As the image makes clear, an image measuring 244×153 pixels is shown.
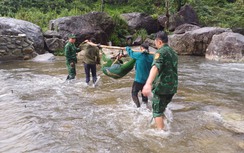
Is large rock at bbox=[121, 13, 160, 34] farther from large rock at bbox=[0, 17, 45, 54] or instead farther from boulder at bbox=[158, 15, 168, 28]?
large rock at bbox=[0, 17, 45, 54]

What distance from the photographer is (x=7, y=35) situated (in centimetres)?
1345

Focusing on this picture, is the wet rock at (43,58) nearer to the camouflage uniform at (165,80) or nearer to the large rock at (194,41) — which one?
the large rock at (194,41)

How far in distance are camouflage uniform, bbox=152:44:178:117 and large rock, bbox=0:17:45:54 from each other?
11.5 m

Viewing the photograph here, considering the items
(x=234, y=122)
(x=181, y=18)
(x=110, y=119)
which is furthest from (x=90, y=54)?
(x=181, y=18)

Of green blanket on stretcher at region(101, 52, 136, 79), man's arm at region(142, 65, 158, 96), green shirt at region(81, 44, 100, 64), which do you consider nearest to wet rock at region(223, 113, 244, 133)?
man's arm at region(142, 65, 158, 96)

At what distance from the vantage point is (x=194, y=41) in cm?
1667

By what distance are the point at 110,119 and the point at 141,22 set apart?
59.6ft

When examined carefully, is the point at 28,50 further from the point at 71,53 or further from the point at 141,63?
the point at 141,63

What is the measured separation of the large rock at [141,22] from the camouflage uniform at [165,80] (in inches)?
702

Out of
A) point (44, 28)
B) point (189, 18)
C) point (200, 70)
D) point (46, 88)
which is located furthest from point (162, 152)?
point (189, 18)

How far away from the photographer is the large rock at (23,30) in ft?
45.8

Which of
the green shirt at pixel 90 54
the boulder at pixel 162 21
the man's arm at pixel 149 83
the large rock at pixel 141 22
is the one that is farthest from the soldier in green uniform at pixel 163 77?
the boulder at pixel 162 21

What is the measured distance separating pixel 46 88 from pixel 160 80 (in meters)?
4.62

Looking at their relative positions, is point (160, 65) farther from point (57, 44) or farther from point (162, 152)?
point (57, 44)
